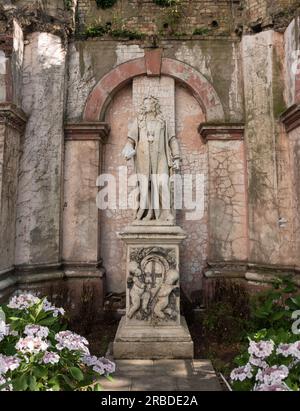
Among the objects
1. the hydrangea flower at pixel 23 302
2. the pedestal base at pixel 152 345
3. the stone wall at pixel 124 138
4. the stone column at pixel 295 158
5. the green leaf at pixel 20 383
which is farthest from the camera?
the stone wall at pixel 124 138

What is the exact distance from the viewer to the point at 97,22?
24.2 feet

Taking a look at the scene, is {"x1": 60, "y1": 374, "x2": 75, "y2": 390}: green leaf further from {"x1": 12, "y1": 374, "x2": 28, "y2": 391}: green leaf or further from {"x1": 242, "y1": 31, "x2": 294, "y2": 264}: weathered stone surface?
A: {"x1": 242, "y1": 31, "x2": 294, "y2": 264}: weathered stone surface

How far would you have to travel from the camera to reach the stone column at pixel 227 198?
21.8ft

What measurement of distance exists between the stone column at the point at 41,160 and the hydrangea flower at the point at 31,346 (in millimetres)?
3826

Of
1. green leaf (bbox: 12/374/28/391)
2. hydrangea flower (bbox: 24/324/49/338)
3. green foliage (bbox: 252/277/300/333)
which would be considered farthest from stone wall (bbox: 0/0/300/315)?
green leaf (bbox: 12/374/28/391)

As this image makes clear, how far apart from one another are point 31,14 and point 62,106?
1821 millimetres

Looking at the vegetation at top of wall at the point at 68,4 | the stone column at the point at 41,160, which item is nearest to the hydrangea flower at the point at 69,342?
the stone column at the point at 41,160

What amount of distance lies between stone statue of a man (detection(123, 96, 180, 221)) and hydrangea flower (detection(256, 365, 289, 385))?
3.05 meters

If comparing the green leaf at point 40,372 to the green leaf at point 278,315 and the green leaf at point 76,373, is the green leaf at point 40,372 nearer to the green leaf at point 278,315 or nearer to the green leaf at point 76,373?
the green leaf at point 76,373

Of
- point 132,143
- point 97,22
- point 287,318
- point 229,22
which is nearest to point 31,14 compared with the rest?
point 97,22

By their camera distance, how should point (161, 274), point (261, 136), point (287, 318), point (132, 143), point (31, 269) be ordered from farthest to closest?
point (261, 136)
point (31, 269)
point (132, 143)
point (161, 274)
point (287, 318)

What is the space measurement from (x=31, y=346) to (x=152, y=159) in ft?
11.6

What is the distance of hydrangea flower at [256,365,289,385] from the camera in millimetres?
2379

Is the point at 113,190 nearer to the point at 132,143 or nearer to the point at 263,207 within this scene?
the point at 132,143
